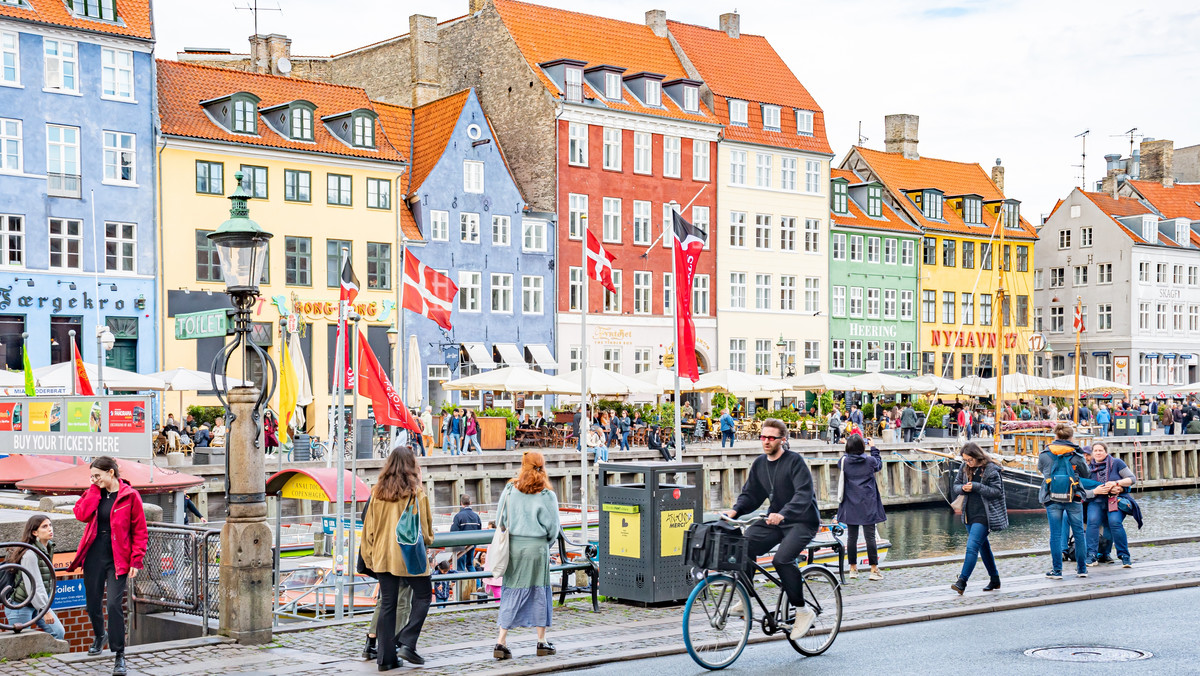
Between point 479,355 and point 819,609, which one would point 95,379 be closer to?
point 479,355


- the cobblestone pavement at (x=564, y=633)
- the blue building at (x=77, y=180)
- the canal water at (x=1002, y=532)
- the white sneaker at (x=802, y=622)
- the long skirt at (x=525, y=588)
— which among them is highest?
the blue building at (x=77, y=180)

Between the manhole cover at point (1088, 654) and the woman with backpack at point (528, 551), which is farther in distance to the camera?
the woman with backpack at point (528, 551)

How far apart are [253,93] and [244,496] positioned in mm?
34195

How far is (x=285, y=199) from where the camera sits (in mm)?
43750

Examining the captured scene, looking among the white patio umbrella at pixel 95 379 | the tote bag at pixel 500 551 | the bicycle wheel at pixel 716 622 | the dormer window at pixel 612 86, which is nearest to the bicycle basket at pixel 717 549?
the bicycle wheel at pixel 716 622

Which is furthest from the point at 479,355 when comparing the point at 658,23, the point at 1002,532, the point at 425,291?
the point at 425,291

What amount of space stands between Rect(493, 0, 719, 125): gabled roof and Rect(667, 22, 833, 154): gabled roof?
1.06 m

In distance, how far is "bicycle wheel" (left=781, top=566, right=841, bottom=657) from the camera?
11.4 m

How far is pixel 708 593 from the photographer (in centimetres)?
1070

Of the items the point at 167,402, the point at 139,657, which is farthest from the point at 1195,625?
the point at 167,402

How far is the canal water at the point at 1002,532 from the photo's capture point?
3316cm

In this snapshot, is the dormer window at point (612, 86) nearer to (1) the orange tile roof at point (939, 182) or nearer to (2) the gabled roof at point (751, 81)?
(2) the gabled roof at point (751, 81)

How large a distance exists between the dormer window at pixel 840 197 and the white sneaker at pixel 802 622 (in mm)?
52404

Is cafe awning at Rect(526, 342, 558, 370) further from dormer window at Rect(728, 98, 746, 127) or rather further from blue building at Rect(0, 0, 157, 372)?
dormer window at Rect(728, 98, 746, 127)
